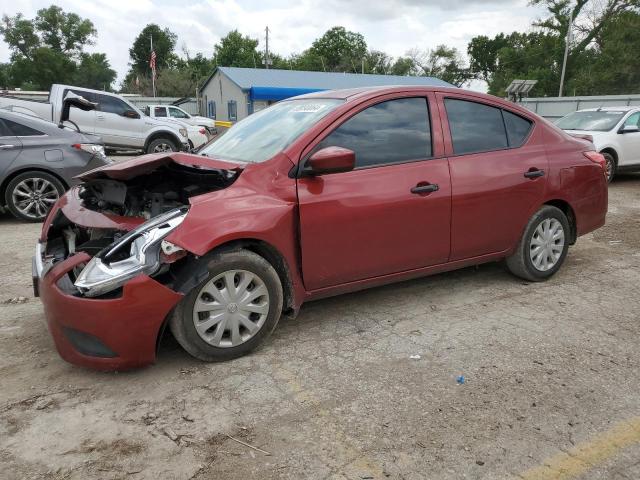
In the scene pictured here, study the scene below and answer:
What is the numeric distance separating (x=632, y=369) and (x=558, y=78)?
50820 millimetres

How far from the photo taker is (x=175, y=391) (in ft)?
9.42

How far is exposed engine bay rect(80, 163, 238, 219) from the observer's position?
3391 millimetres

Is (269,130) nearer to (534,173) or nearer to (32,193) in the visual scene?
(534,173)

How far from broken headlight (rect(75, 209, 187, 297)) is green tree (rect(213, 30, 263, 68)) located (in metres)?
72.8

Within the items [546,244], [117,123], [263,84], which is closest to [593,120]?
[546,244]

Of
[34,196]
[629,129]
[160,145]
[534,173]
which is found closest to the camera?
[534,173]

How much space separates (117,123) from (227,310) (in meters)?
11.4

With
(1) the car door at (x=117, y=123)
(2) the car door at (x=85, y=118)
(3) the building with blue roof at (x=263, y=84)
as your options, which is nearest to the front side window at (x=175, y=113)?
(3) the building with blue roof at (x=263, y=84)

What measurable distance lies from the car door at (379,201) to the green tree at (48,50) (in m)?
70.1

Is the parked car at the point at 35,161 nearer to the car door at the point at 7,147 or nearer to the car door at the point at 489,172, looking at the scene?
the car door at the point at 7,147

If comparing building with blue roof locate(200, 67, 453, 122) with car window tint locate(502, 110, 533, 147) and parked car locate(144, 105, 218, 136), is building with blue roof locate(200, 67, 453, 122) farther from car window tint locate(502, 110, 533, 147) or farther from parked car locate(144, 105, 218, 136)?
car window tint locate(502, 110, 533, 147)

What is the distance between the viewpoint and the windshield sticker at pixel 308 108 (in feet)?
12.1

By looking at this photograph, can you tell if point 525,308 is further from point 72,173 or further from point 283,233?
point 72,173

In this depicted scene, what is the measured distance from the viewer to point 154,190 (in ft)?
11.8
